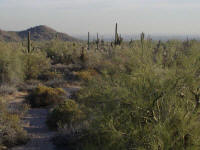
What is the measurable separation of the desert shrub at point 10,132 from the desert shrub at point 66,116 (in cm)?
162

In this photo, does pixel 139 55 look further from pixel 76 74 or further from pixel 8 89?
pixel 76 74

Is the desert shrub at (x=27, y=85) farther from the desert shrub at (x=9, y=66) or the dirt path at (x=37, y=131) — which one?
the dirt path at (x=37, y=131)

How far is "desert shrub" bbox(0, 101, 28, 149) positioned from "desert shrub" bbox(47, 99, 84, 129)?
162cm

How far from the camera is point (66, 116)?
11.7 meters

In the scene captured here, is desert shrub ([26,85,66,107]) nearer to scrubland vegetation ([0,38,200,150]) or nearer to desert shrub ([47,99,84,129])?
desert shrub ([47,99,84,129])

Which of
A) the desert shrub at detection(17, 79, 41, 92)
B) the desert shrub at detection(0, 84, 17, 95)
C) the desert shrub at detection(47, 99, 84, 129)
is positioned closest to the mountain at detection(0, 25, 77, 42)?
the desert shrub at detection(17, 79, 41, 92)

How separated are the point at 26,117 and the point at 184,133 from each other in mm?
8995

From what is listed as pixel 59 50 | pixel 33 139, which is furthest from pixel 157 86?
pixel 59 50

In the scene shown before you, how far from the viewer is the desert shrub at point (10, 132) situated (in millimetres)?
9730

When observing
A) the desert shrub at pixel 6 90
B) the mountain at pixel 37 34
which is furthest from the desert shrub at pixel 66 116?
the mountain at pixel 37 34

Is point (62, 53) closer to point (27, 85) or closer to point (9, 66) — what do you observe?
point (9, 66)

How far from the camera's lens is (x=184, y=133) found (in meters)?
6.22

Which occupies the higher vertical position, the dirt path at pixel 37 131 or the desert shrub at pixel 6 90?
the desert shrub at pixel 6 90

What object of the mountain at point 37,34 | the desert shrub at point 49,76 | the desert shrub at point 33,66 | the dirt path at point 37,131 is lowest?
the dirt path at point 37,131
